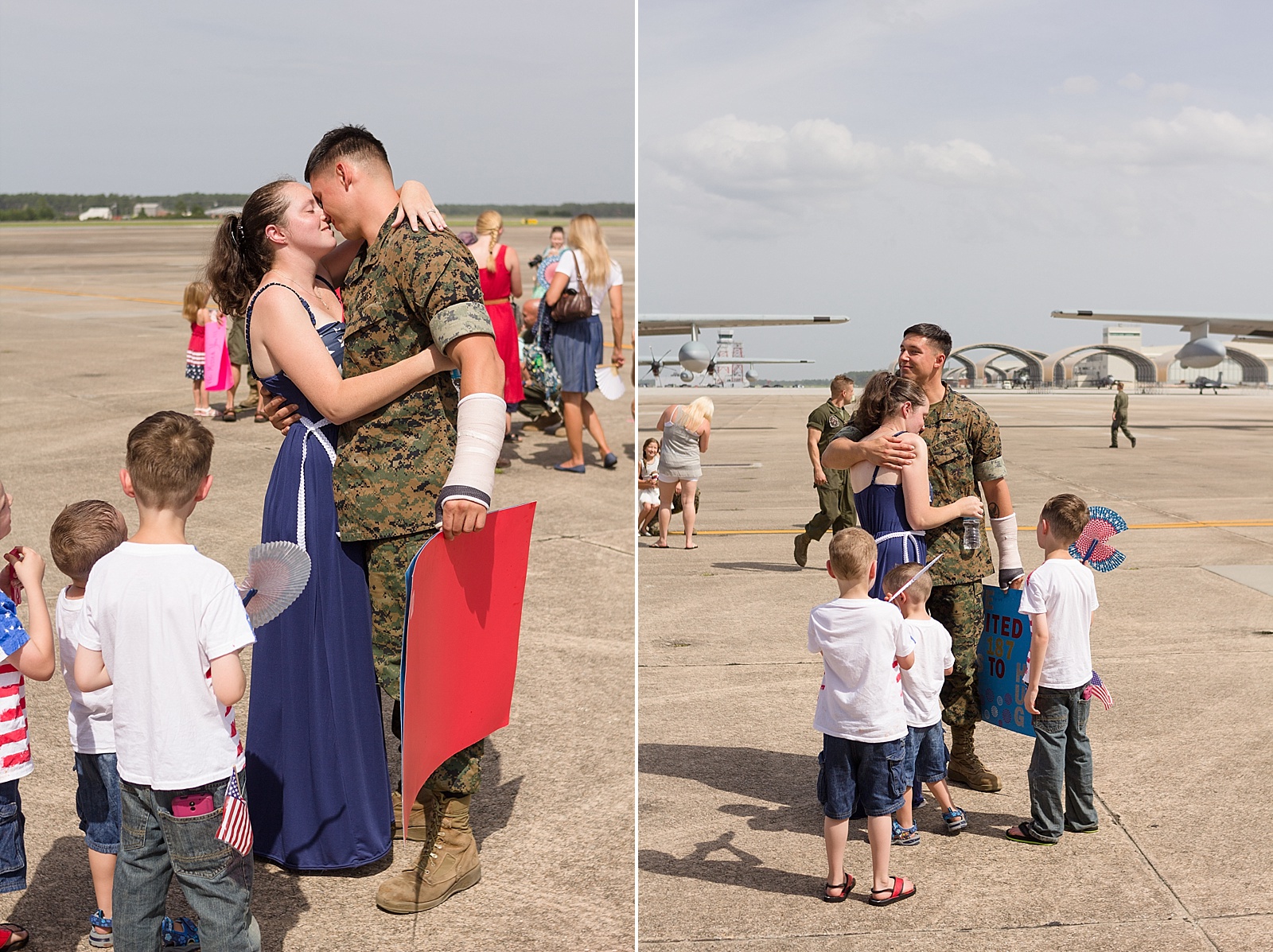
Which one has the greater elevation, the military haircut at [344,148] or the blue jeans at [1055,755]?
the military haircut at [344,148]

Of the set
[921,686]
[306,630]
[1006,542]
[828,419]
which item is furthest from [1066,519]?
[828,419]

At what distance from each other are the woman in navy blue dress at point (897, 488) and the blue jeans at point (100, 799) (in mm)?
2565

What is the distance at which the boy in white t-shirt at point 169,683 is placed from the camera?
8.49 ft

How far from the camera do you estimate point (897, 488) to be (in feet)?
13.9

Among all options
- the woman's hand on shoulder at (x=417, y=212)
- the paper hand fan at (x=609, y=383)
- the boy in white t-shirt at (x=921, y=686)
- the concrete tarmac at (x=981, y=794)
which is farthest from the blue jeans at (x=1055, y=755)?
the paper hand fan at (x=609, y=383)

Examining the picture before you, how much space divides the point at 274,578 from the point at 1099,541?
2.92 m

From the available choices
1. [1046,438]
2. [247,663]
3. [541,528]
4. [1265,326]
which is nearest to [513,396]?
[541,528]

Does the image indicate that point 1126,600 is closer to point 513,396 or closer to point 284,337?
point 513,396

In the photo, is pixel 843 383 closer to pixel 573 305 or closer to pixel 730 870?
pixel 573 305

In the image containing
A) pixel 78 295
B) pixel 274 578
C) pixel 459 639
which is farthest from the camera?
pixel 78 295

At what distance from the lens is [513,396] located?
Answer: 10023 millimetres

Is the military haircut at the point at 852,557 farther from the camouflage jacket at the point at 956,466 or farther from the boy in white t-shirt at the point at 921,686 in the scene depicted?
the camouflage jacket at the point at 956,466

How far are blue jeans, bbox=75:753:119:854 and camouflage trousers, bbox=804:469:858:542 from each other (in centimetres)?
658

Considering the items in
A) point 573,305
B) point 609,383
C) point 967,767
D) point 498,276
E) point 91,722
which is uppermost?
point 498,276
